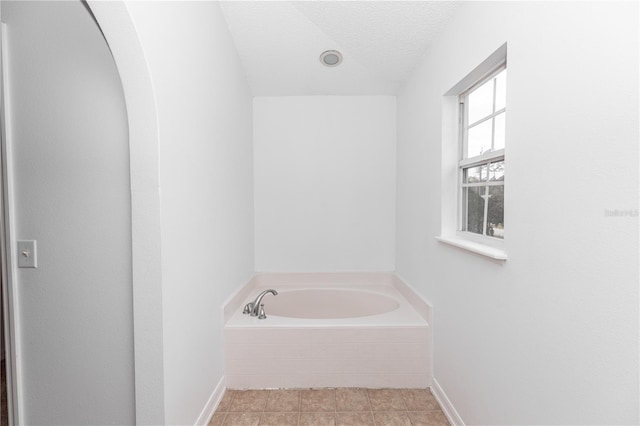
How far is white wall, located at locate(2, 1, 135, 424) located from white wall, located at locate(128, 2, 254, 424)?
0.54ft

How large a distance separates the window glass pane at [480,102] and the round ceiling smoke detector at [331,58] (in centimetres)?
116

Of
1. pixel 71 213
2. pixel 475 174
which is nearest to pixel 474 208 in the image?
pixel 475 174

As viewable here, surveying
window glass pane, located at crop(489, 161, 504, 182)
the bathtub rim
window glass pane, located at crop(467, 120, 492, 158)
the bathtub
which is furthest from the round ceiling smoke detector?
the bathtub

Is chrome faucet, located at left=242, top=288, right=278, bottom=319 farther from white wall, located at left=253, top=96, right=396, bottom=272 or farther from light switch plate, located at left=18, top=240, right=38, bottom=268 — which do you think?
light switch plate, located at left=18, top=240, right=38, bottom=268

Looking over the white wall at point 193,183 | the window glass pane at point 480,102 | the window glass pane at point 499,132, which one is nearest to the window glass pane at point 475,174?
the window glass pane at point 499,132

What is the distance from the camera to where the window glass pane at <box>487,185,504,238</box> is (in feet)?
5.14

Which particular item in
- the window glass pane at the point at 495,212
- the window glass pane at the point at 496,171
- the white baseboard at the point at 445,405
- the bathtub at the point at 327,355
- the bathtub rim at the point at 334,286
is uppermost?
the window glass pane at the point at 496,171

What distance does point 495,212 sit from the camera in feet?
5.31

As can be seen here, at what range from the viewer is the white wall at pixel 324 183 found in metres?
3.08

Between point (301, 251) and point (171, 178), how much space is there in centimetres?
189

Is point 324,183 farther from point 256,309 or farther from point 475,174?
point 475,174

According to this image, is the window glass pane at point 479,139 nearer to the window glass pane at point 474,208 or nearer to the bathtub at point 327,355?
the window glass pane at point 474,208

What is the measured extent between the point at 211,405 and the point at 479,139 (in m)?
2.10

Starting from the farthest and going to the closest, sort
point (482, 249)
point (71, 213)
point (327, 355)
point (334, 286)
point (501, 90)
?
1. point (334, 286)
2. point (327, 355)
3. point (501, 90)
4. point (482, 249)
5. point (71, 213)
